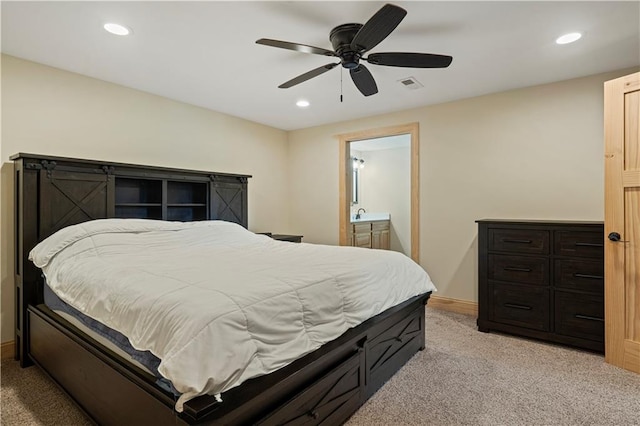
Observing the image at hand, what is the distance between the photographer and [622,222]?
2.45m

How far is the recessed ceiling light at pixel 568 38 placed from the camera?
2.36 meters

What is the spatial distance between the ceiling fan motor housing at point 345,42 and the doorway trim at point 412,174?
203 centimetres

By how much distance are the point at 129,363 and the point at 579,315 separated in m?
3.27

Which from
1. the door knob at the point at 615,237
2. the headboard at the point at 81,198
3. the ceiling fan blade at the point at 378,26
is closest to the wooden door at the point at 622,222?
the door knob at the point at 615,237

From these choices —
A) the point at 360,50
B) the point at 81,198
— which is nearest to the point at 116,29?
the point at 81,198

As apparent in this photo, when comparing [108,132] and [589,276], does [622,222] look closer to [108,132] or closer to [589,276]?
[589,276]

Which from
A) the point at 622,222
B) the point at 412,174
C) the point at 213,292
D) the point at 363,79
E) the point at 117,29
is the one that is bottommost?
the point at 213,292

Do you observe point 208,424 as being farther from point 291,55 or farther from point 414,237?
point 414,237

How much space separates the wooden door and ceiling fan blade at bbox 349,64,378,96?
69.8 inches

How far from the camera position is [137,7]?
2.02 meters

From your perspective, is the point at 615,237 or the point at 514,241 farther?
the point at 514,241

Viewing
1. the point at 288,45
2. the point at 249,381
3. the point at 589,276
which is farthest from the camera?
the point at 589,276

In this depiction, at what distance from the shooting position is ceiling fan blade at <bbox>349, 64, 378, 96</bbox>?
2.36 metres

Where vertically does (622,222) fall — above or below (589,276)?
above
